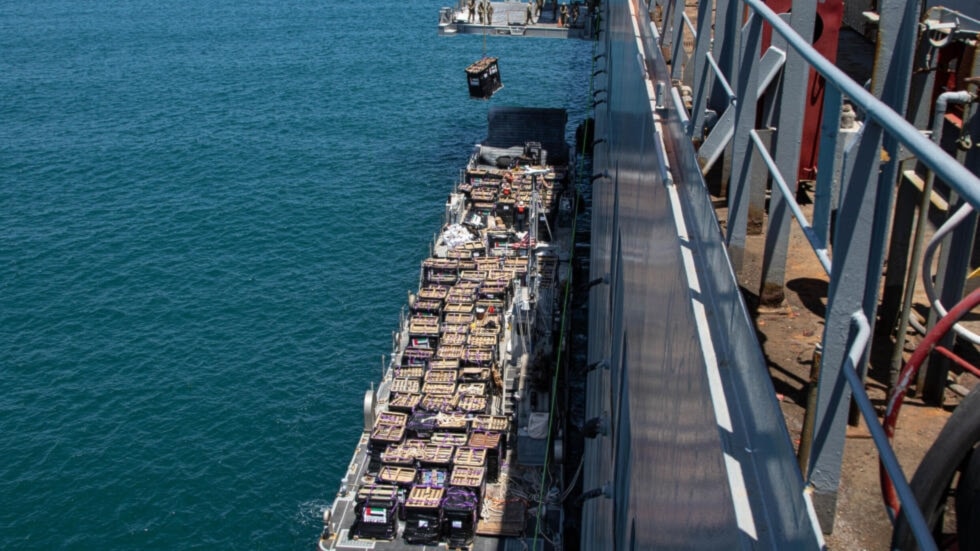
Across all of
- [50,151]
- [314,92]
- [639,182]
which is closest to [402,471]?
[639,182]

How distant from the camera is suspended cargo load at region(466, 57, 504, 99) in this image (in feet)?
172

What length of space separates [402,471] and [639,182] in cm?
1857

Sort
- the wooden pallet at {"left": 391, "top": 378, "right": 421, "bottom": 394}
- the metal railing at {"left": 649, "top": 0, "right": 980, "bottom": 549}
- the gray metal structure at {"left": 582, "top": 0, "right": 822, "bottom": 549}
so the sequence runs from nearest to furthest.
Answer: the metal railing at {"left": 649, "top": 0, "right": 980, "bottom": 549} → the gray metal structure at {"left": 582, "top": 0, "right": 822, "bottom": 549} → the wooden pallet at {"left": 391, "top": 378, "right": 421, "bottom": 394}

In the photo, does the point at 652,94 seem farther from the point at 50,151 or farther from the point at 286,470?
the point at 50,151

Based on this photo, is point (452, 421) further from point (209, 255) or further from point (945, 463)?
point (945, 463)

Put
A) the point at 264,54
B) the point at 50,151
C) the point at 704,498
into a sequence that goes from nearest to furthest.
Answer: the point at 704,498 < the point at 50,151 < the point at 264,54

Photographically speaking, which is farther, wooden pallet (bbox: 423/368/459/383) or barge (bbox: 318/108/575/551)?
wooden pallet (bbox: 423/368/459/383)

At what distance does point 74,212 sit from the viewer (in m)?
46.5

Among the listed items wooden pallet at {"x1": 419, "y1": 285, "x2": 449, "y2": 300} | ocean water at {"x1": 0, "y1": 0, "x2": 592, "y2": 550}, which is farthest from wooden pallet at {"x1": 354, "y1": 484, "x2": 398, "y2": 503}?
wooden pallet at {"x1": 419, "y1": 285, "x2": 449, "y2": 300}

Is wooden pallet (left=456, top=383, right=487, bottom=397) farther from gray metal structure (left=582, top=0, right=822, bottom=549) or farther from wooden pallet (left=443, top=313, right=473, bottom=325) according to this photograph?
gray metal structure (left=582, top=0, right=822, bottom=549)

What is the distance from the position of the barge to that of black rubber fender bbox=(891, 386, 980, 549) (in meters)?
19.8

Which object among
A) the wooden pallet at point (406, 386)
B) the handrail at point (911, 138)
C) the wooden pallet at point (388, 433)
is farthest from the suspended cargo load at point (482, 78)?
the handrail at point (911, 138)

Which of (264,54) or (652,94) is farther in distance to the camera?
(264,54)

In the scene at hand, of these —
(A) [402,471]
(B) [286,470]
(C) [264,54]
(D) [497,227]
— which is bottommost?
(B) [286,470]
